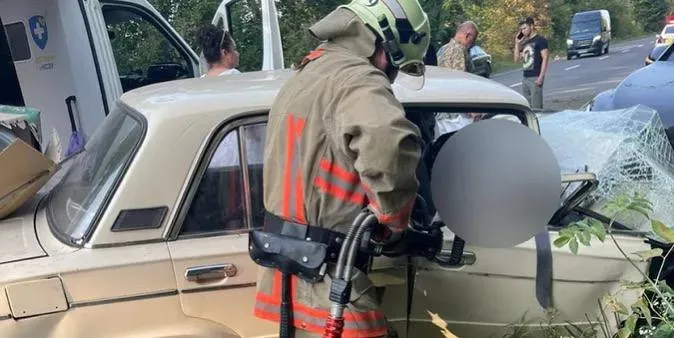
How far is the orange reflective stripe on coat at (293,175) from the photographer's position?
2357mm

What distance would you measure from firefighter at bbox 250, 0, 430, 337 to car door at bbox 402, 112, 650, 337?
61 cm

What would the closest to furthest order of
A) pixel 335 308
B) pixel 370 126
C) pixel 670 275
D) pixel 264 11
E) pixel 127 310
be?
1. pixel 370 126
2. pixel 335 308
3. pixel 127 310
4. pixel 670 275
5. pixel 264 11

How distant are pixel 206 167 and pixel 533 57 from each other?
26.9ft

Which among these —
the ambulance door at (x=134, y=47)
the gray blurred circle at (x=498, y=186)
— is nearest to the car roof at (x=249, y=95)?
the gray blurred circle at (x=498, y=186)

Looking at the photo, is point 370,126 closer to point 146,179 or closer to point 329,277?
point 329,277

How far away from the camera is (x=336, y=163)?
2.30 meters

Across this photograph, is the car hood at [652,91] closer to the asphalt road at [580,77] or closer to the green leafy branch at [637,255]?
the green leafy branch at [637,255]

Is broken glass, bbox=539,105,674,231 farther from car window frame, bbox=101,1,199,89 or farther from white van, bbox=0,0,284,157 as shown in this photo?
car window frame, bbox=101,1,199,89

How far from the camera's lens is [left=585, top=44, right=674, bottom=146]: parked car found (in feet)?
20.9

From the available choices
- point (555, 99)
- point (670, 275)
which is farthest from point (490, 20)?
point (670, 275)

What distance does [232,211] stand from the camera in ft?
9.51

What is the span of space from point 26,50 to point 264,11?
198 centimetres

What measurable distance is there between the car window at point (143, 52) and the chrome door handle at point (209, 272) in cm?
454

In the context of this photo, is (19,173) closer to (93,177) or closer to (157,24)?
(93,177)
